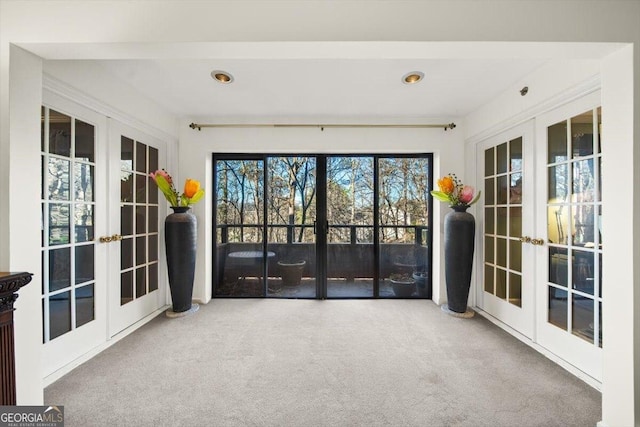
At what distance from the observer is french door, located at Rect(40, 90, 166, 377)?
6.19 ft

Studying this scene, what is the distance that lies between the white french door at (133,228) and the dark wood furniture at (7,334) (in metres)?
1.50

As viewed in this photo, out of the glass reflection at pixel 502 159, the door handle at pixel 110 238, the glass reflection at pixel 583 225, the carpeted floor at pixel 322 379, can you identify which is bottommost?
the carpeted floor at pixel 322 379

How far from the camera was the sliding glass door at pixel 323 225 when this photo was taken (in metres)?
3.46

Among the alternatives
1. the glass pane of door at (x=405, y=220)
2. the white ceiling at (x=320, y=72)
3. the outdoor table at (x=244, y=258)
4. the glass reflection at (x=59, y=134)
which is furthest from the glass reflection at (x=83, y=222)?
the glass pane of door at (x=405, y=220)

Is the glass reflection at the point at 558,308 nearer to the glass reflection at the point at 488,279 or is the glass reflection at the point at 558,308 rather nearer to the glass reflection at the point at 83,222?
the glass reflection at the point at 488,279

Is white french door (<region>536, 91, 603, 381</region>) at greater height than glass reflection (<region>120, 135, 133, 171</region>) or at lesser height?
lesser

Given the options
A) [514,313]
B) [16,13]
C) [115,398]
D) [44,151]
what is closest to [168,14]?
[16,13]

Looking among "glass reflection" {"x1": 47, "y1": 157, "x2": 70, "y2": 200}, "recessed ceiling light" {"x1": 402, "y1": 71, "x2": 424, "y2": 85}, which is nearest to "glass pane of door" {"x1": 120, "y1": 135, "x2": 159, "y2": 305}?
"glass reflection" {"x1": 47, "y1": 157, "x2": 70, "y2": 200}

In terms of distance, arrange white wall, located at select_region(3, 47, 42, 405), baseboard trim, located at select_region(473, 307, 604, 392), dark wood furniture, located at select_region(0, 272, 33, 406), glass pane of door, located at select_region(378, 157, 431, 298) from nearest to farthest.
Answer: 1. dark wood furniture, located at select_region(0, 272, 33, 406)
2. white wall, located at select_region(3, 47, 42, 405)
3. baseboard trim, located at select_region(473, 307, 604, 392)
4. glass pane of door, located at select_region(378, 157, 431, 298)

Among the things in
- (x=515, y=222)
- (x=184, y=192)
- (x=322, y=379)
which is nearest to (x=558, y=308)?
(x=515, y=222)

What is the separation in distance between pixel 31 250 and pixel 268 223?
2264 millimetres

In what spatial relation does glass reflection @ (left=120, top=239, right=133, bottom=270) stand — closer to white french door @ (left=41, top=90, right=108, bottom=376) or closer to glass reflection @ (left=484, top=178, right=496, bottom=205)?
white french door @ (left=41, top=90, right=108, bottom=376)

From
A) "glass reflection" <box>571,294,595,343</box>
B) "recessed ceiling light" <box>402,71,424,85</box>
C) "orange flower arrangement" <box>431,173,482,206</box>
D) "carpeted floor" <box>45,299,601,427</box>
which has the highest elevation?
"recessed ceiling light" <box>402,71,424,85</box>

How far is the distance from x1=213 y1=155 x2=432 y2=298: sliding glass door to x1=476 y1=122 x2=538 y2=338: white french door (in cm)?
67
